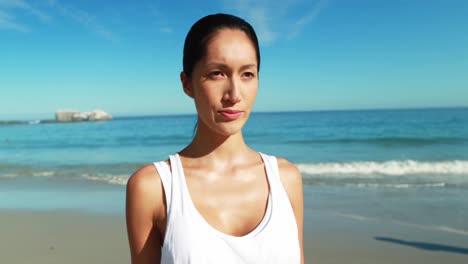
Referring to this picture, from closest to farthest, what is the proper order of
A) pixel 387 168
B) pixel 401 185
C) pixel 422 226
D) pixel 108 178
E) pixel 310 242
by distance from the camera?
pixel 310 242 < pixel 422 226 < pixel 401 185 < pixel 108 178 < pixel 387 168

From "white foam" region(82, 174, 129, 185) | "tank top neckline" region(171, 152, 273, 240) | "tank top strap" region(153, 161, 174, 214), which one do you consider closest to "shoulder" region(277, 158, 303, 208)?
"tank top neckline" region(171, 152, 273, 240)

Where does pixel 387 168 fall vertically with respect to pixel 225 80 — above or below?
below

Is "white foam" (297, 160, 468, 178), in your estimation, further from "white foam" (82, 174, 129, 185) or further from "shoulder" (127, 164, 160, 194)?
"shoulder" (127, 164, 160, 194)

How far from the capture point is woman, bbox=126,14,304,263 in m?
1.47

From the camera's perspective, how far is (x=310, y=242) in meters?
6.29

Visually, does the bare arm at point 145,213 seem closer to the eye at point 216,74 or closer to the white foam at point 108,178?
the eye at point 216,74

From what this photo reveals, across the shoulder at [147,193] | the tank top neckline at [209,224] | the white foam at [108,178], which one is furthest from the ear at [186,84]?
the white foam at [108,178]

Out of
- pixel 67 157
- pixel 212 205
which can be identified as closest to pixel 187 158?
pixel 212 205

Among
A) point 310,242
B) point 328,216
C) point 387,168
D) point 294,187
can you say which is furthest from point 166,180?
point 387,168

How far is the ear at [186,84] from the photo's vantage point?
163cm

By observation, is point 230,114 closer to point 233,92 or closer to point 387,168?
point 233,92

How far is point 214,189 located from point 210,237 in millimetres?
226

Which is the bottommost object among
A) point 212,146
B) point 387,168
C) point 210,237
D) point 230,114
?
point 387,168

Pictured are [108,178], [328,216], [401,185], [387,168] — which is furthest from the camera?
[387,168]
